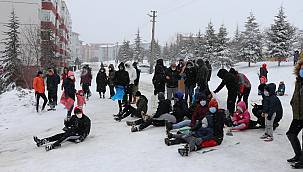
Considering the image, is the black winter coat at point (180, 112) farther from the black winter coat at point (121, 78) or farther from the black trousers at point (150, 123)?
the black winter coat at point (121, 78)

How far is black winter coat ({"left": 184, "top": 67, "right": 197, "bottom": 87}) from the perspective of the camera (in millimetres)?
13633

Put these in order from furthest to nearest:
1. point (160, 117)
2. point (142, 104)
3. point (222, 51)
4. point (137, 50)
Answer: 1. point (137, 50)
2. point (222, 51)
3. point (142, 104)
4. point (160, 117)

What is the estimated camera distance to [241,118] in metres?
10.8

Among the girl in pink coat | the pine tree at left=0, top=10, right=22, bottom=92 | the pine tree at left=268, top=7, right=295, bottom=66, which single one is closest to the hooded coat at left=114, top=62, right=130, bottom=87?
the girl in pink coat

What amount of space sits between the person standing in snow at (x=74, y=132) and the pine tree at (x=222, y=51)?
38.9m

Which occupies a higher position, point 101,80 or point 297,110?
point 297,110

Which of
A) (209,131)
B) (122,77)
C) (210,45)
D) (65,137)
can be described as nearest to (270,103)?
(209,131)

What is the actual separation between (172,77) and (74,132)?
4816 millimetres

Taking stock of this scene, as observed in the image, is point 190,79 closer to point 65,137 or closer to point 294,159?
point 65,137

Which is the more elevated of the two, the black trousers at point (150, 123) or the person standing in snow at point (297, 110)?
the person standing in snow at point (297, 110)

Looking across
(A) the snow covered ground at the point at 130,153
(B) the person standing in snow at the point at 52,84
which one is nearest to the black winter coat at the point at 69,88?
(A) the snow covered ground at the point at 130,153

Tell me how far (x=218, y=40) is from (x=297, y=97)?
43.0 m

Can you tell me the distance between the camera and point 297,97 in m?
6.69

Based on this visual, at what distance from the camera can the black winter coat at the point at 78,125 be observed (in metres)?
10.5
